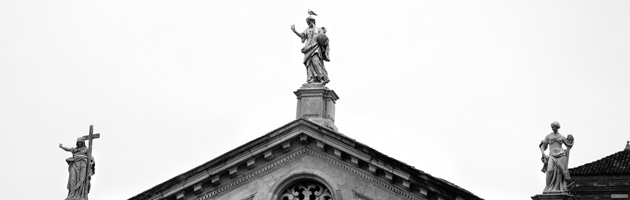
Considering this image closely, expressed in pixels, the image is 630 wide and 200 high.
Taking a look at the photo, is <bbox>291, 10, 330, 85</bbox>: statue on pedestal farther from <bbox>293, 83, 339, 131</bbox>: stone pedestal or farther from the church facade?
the church facade

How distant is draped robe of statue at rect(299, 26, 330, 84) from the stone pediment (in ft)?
8.64

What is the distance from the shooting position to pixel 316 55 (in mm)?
49250

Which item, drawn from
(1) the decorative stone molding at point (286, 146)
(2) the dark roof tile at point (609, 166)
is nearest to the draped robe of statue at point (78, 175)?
(1) the decorative stone molding at point (286, 146)

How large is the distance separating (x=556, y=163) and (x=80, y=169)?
13681 millimetres

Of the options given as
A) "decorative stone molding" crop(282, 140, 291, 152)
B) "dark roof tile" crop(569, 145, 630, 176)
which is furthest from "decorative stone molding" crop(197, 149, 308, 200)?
"dark roof tile" crop(569, 145, 630, 176)

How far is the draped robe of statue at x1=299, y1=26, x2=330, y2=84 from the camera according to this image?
49.2 meters

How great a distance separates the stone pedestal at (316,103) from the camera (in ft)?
160

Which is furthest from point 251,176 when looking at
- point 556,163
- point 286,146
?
point 556,163

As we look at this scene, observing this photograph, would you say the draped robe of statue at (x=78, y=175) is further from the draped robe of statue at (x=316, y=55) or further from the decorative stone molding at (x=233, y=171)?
the draped robe of statue at (x=316, y=55)

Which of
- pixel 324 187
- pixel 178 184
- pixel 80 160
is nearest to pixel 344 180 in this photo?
pixel 324 187

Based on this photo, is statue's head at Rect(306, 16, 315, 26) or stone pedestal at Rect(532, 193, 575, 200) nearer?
stone pedestal at Rect(532, 193, 575, 200)

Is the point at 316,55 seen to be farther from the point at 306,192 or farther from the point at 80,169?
the point at 80,169

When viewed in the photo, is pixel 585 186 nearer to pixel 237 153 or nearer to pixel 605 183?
pixel 605 183

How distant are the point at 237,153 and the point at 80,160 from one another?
4.61 m
